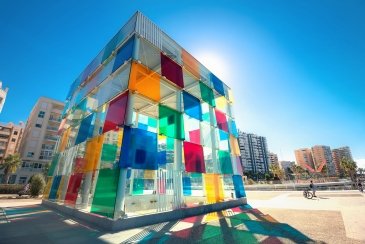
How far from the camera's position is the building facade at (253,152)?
149 metres

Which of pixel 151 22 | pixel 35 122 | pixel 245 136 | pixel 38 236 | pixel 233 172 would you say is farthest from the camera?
pixel 245 136

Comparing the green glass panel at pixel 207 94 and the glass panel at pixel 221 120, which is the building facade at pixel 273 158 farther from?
the green glass panel at pixel 207 94

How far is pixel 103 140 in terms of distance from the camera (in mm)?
11180

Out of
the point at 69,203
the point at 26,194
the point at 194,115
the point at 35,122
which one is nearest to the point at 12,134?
the point at 35,122

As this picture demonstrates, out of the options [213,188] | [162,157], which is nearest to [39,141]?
[162,157]

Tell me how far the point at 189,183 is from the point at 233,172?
5.89 m

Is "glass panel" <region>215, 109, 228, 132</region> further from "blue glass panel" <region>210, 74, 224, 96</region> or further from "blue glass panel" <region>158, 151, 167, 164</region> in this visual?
"blue glass panel" <region>158, 151, 167, 164</region>

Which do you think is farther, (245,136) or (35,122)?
(245,136)

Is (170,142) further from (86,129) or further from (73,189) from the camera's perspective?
(73,189)

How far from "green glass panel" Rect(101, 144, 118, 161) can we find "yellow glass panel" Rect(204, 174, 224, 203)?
6614 millimetres

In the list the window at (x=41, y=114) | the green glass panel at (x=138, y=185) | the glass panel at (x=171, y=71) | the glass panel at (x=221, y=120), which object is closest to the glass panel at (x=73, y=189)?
the green glass panel at (x=138, y=185)

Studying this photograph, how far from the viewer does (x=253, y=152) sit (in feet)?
505

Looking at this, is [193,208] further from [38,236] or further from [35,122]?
[35,122]

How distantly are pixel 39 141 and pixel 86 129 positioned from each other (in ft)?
169
